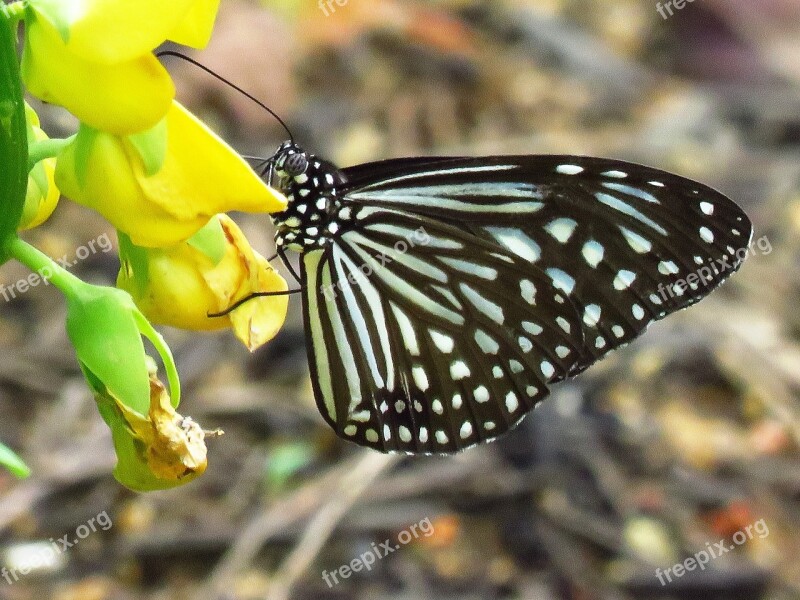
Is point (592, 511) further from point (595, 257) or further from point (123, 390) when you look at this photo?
point (123, 390)

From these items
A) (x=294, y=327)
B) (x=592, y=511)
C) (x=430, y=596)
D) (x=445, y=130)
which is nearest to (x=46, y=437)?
(x=294, y=327)

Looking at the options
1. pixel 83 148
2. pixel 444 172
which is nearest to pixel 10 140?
pixel 83 148

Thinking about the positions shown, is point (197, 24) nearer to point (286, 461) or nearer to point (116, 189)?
point (116, 189)
